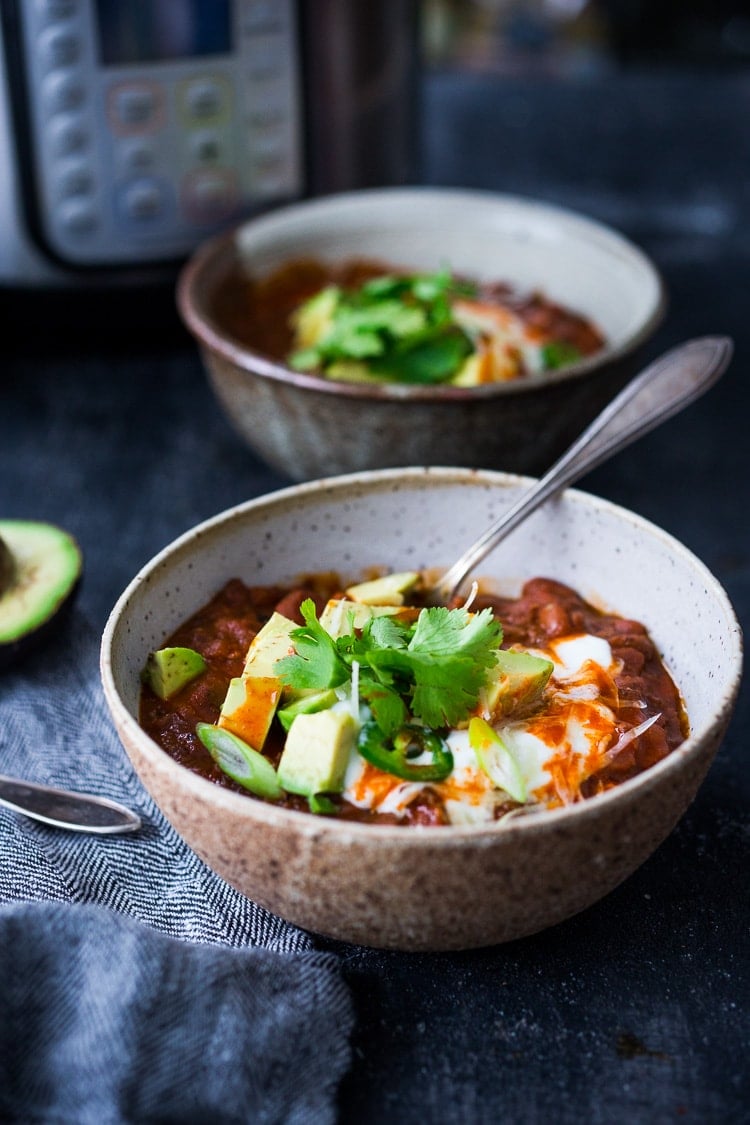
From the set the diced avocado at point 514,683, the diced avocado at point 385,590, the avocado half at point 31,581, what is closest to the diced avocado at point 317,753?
the diced avocado at point 514,683

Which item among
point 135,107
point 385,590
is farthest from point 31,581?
point 135,107

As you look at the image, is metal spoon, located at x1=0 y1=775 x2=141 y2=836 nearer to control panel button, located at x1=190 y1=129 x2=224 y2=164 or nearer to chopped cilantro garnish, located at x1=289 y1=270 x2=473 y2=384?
chopped cilantro garnish, located at x1=289 y1=270 x2=473 y2=384

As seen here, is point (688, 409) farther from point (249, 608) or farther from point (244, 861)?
point (244, 861)

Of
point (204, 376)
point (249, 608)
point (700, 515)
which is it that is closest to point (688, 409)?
point (700, 515)

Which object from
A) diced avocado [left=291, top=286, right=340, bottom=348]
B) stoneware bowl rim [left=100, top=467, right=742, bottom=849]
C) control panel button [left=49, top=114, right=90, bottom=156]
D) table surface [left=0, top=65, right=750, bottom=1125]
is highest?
control panel button [left=49, top=114, right=90, bottom=156]

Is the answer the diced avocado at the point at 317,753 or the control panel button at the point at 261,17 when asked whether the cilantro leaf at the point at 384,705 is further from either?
the control panel button at the point at 261,17

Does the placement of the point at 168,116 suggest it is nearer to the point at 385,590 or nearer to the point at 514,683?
the point at 385,590

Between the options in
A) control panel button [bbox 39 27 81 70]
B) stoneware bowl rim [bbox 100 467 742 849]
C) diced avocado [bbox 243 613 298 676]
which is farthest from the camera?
control panel button [bbox 39 27 81 70]

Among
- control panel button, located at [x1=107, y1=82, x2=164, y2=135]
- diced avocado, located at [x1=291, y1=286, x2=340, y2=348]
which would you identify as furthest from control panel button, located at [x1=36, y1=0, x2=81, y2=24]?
diced avocado, located at [x1=291, y1=286, x2=340, y2=348]
